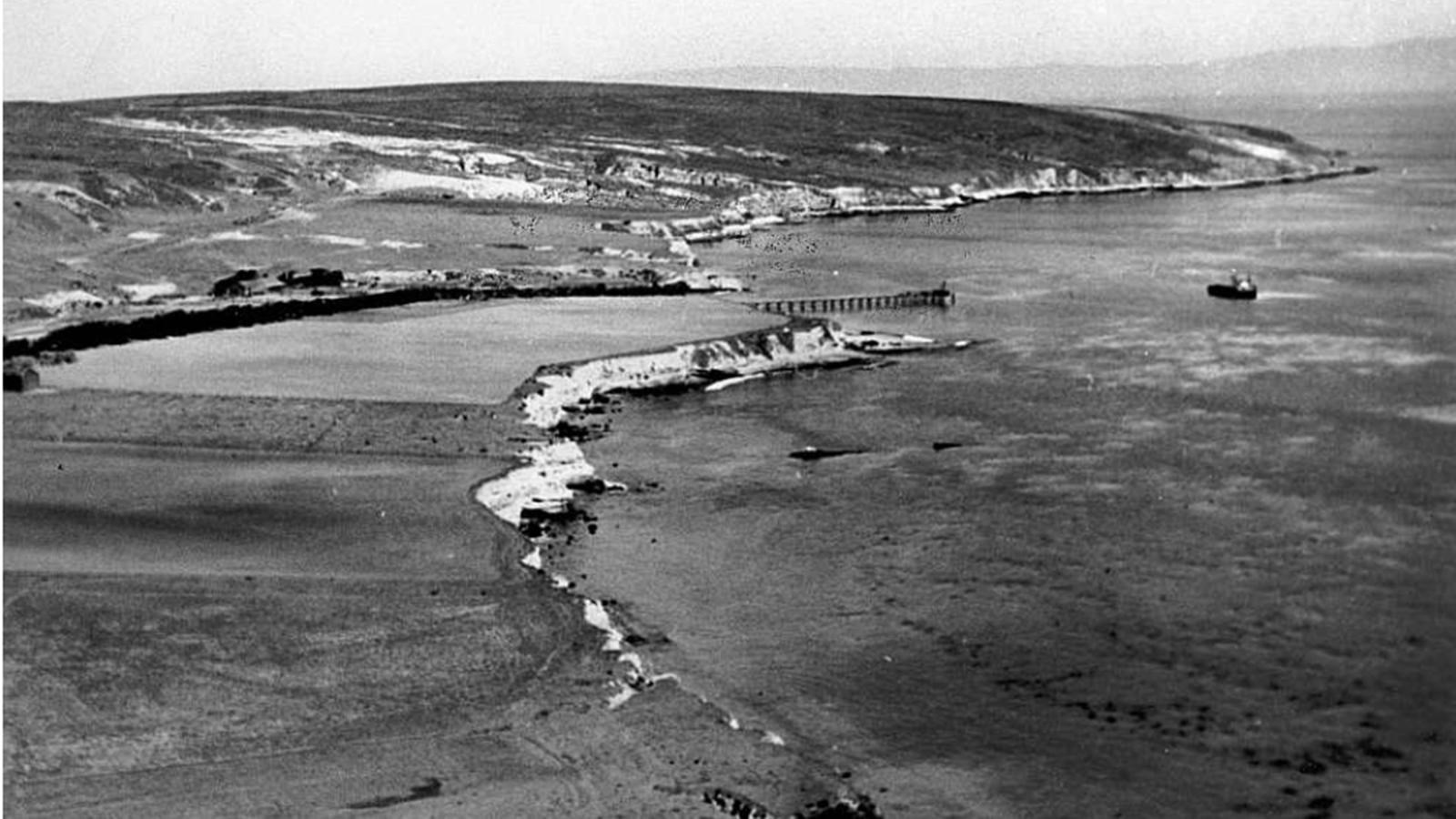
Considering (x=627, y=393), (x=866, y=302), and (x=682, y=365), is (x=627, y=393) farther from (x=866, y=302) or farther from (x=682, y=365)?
(x=866, y=302)

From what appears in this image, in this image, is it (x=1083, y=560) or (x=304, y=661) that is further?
(x=1083, y=560)

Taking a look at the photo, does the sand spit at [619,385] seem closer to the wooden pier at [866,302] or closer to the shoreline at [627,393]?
the shoreline at [627,393]

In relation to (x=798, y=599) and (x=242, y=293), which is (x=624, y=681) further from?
(x=242, y=293)

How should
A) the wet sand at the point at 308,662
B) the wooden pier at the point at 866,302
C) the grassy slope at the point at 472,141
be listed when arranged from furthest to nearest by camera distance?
1. the grassy slope at the point at 472,141
2. the wooden pier at the point at 866,302
3. the wet sand at the point at 308,662

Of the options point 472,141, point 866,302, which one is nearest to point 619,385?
point 866,302

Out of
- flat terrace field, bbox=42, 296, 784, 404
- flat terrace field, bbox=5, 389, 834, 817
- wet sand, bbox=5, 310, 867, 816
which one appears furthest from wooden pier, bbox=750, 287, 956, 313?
wet sand, bbox=5, 310, 867, 816

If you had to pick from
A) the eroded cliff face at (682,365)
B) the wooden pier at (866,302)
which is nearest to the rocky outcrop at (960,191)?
the wooden pier at (866,302)
